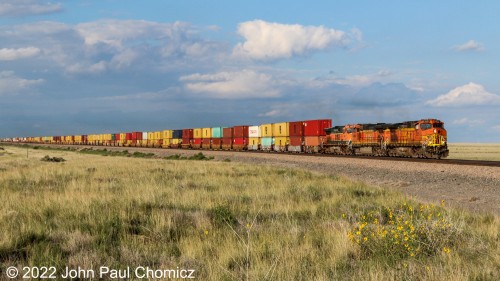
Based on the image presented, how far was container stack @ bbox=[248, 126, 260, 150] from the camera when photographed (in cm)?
6324

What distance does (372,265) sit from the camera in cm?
679

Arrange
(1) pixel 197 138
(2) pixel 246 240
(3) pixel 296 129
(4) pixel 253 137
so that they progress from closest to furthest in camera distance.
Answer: (2) pixel 246 240 < (3) pixel 296 129 < (4) pixel 253 137 < (1) pixel 197 138

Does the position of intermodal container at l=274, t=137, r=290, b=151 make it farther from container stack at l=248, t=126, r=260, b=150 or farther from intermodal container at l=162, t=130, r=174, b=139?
intermodal container at l=162, t=130, r=174, b=139

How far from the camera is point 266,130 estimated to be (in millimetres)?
60781

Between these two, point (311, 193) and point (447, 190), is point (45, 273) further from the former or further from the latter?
point (447, 190)

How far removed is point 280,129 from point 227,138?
577 inches

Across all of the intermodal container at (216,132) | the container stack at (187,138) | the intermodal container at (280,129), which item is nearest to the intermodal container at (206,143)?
the intermodal container at (216,132)

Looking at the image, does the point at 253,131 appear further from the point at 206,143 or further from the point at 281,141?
the point at 206,143

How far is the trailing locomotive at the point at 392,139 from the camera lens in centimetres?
3372

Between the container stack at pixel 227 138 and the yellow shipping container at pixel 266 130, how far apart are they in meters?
7.69

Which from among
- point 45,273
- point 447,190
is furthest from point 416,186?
point 45,273

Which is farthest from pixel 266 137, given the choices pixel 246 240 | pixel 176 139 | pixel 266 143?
pixel 246 240

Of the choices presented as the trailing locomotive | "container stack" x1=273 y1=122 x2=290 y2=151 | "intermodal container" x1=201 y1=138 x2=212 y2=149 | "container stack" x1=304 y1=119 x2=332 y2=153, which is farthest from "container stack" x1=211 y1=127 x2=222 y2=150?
the trailing locomotive

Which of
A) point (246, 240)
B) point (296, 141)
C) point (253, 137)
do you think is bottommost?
point (246, 240)
